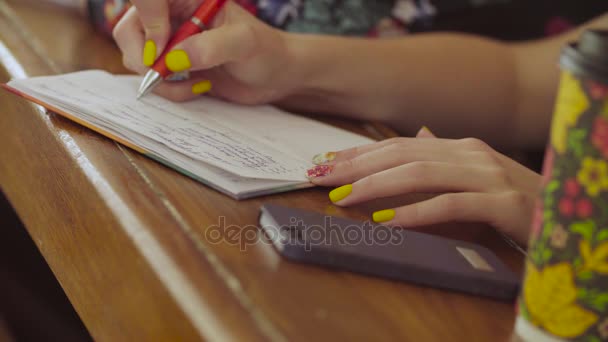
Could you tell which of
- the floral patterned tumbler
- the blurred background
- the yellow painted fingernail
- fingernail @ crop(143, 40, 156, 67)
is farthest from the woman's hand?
the blurred background

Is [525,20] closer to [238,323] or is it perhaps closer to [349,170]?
[349,170]

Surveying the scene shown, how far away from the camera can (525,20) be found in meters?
1.30

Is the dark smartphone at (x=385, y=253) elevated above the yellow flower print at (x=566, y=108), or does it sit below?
below

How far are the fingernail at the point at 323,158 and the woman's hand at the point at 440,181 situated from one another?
2cm

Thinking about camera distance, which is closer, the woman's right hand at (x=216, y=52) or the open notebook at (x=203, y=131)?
A: the open notebook at (x=203, y=131)

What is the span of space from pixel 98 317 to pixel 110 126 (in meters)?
0.21

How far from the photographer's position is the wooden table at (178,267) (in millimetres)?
409

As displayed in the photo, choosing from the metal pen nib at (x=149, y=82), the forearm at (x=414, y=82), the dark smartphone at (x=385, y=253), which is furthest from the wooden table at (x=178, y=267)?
the forearm at (x=414, y=82)

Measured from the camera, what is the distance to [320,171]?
0.62 m

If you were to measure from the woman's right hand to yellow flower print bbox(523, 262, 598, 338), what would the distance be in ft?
1.56

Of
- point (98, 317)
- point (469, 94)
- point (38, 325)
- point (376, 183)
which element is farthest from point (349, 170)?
point (38, 325)

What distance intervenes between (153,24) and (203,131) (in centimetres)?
16

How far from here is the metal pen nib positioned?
29.4 inches

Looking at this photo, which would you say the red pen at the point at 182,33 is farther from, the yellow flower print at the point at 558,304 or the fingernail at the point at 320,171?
the yellow flower print at the point at 558,304
